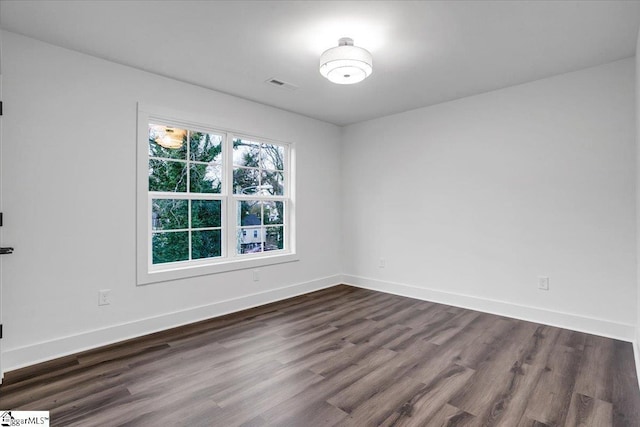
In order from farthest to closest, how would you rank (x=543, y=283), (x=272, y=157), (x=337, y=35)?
(x=272, y=157), (x=543, y=283), (x=337, y=35)

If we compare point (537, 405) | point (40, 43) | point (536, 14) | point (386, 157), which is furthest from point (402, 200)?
point (40, 43)

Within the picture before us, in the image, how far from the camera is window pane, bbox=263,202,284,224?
4453 mm

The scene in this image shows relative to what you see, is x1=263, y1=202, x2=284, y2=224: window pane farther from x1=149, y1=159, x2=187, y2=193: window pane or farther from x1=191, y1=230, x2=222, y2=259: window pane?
x1=149, y1=159, x2=187, y2=193: window pane

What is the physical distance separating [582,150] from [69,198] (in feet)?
15.6

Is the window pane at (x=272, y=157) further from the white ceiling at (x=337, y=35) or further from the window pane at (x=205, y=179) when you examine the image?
the white ceiling at (x=337, y=35)

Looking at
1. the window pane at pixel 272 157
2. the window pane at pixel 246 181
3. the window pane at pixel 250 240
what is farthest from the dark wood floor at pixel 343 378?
the window pane at pixel 272 157

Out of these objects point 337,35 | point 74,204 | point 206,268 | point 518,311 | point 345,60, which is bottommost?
point 518,311

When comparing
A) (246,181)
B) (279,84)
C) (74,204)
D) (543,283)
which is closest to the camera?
(74,204)

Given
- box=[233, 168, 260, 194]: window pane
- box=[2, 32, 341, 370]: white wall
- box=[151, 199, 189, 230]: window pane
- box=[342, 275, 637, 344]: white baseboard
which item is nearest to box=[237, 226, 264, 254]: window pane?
box=[233, 168, 260, 194]: window pane

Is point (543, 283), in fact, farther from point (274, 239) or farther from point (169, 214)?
point (169, 214)

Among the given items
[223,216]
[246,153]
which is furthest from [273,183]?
[223,216]

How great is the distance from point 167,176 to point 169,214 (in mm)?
405

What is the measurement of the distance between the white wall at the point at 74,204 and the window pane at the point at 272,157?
899 mm

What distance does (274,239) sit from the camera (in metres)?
4.55
